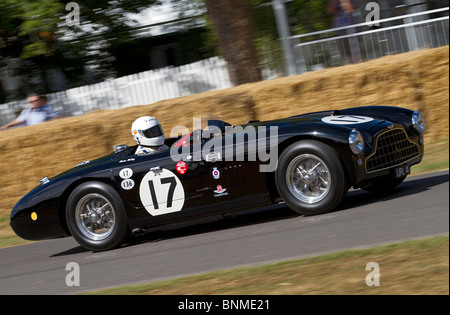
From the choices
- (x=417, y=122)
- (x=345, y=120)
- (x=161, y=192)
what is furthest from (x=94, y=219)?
(x=417, y=122)

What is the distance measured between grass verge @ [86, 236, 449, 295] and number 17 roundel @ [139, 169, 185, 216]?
5.70 feet

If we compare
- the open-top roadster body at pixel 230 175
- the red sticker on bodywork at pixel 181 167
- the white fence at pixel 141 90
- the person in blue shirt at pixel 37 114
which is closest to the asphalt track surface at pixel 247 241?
the open-top roadster body at pixel 230 175

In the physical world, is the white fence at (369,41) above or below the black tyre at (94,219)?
above

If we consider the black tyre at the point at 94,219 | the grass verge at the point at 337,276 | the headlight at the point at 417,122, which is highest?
the headlight at the point at 417,122

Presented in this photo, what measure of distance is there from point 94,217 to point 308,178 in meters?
2.42

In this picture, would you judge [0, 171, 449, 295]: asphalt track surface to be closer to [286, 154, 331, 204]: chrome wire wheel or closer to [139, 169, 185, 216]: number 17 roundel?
[286, 154, 331, 204]: chrome wire wheel

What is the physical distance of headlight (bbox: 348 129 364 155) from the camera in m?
6.60

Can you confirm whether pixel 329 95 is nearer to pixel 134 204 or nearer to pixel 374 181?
pixel 374 181

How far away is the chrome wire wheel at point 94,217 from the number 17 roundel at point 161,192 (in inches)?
18.9

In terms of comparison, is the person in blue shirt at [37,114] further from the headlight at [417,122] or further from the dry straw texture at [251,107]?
the headlight at [417,122]

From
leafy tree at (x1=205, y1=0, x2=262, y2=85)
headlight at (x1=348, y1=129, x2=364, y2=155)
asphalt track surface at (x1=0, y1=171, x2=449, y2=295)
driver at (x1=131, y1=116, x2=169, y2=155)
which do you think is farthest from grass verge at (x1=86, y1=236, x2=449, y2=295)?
leafy tree at (x1=205, y1=0, x2=262, y2=85)

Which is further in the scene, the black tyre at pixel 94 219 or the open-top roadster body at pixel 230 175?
the black tyre at pixel 94 219

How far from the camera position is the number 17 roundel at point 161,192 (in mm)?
7258
